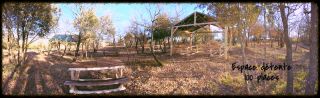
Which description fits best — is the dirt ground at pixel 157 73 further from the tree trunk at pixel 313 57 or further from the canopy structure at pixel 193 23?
the canopy structure at pixel 193 23

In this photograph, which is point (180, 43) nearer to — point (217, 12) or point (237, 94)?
point (217, 12)

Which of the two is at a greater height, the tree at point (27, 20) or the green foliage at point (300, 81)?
the tree at point (27, 20)

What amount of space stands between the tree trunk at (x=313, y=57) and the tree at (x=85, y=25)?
3.08 meters

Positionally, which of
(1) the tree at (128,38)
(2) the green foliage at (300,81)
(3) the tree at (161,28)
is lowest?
(2) the green foliage at (300,81)

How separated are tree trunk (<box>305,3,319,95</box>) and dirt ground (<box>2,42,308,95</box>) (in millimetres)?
287

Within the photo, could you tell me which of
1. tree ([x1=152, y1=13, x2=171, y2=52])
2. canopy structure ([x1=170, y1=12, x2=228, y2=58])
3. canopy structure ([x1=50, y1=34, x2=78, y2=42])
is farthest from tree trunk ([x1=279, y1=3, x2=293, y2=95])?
canopy structure ([x1=50, y1=34, x2=78, y2=42])

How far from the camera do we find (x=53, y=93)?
4.71 metres

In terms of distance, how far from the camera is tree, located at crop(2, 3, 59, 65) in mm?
4535

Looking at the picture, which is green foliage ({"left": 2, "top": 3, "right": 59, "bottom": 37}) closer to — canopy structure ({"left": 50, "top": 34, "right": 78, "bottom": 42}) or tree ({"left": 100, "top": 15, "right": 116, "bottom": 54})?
canopy structure ({"left": 50, "top": 34, "right": 78, "bottom": 42})

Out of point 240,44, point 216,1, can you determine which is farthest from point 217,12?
point 240,44

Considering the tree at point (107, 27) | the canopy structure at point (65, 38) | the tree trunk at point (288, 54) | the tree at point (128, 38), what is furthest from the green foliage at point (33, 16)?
the tree trunk at point (288, 54)

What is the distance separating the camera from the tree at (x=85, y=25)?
4.65m

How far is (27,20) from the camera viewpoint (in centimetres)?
459

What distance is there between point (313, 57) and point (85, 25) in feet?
10.9
